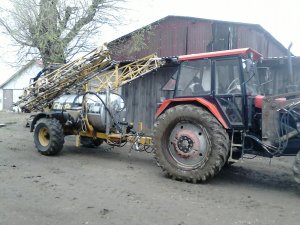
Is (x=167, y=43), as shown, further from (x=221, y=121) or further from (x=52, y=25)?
(x=221, y=121)

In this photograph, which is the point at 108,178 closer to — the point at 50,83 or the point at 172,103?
the point at 172,103

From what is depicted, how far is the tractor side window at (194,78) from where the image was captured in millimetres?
6609

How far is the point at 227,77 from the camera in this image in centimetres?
641

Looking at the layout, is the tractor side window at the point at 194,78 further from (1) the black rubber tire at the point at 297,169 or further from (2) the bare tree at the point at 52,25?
(2) the bare tree at the point at 52,25

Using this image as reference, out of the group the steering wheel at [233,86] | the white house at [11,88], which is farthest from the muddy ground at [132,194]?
the white house at [11,88]

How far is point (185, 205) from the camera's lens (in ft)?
16.9

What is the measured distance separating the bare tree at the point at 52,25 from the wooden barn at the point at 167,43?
1.67 m

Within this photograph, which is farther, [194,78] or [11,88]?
[11,88]

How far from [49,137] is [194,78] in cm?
430

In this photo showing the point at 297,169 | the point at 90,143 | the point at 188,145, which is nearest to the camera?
the point at 297,169

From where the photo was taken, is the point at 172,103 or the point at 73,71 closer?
the point at 172,103

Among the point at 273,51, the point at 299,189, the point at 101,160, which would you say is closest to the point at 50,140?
the point at 101,160

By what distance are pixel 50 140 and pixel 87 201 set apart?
3881mm

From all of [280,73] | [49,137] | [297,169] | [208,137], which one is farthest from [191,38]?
[297,169]
